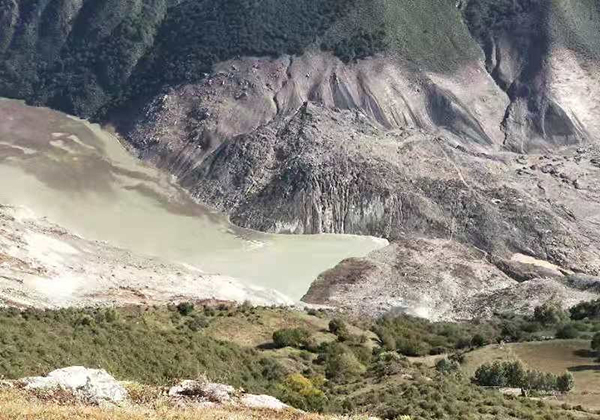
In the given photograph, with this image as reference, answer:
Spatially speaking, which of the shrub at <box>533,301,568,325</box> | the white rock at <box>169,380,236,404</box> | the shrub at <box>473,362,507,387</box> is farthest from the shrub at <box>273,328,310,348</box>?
the white rock at <box>169,380,236,404</box>

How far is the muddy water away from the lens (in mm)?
71500

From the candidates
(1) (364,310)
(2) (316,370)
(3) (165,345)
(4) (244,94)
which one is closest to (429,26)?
(4) (244,94)

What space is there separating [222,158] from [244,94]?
13.2 meters

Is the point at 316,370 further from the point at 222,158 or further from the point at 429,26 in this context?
the point at 429,26

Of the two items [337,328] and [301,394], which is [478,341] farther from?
[301,394]

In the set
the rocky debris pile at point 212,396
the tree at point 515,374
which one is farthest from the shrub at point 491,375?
the rocky debris pile at point 212,396

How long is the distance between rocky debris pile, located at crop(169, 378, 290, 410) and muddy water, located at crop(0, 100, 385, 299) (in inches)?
1856

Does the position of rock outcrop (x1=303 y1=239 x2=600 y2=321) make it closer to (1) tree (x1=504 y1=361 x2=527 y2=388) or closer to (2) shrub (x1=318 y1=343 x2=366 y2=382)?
(2) shrub (x1=318 y1=343 x2=366 y2=382)

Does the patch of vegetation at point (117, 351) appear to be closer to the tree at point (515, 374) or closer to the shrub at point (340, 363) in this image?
the shrub at point (340, 363)

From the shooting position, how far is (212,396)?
17.8 meters

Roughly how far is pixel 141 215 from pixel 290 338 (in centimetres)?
4029

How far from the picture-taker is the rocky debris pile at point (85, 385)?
1642cm

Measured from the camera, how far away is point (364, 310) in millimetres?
61094

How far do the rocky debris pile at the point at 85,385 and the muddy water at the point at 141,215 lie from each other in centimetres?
4844
